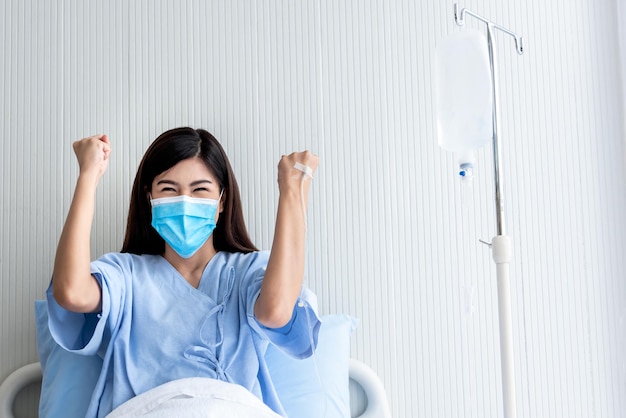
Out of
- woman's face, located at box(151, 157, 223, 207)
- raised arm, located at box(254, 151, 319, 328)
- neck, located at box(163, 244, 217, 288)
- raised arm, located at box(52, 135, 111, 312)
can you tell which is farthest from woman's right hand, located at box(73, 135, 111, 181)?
raised arm, located at box(254, 151, 319, 328)

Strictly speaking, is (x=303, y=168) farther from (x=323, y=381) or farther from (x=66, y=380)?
(x=66, y=380)

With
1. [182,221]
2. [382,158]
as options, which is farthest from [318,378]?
[382,158]

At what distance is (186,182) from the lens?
1442mm

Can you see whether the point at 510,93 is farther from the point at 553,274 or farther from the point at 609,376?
the point at 609,376

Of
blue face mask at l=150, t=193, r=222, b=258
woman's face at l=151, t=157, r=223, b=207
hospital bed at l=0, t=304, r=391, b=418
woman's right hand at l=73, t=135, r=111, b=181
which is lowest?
hospital bed at l=0, t=304, r=391, b=418

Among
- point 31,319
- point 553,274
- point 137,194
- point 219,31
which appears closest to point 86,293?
point 137,194

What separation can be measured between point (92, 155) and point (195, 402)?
0.53m

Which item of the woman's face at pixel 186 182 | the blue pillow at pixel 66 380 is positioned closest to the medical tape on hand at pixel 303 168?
the woman's face at pixel 186 182

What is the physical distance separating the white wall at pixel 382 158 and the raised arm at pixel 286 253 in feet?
0.97

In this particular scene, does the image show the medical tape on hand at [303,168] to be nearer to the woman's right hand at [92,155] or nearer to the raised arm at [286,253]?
the raised arm at [286,253]

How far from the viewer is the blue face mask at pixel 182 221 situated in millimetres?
1405

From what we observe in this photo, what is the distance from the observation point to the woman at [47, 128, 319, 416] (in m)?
1.33

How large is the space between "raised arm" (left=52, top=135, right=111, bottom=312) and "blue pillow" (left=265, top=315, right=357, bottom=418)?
43cm

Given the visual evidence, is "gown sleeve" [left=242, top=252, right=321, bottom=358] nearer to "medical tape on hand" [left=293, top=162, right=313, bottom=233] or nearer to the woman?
the woman
